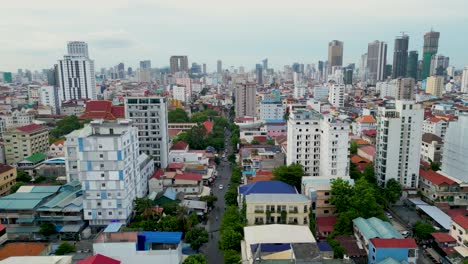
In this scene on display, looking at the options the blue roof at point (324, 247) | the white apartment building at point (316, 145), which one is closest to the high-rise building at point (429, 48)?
the white apartment building at point (316, 145)

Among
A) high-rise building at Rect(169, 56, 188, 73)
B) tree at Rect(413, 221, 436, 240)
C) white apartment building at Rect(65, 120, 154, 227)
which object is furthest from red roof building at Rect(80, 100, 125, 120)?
high-rise building at Rect(169, 56, 188, 73)

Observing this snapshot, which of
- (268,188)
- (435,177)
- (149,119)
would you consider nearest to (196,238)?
(268,188)

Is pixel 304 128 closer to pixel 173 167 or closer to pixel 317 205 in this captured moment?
pixel 317 205

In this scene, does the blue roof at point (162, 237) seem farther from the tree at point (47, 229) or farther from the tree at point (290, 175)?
the tree at point (290, 175)

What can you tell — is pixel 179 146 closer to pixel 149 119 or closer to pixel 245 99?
pixel 149 119

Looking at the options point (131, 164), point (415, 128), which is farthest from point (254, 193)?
point (415, 128)

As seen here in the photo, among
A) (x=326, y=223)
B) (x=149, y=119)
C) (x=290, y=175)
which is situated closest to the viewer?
(x=326, y=223)
